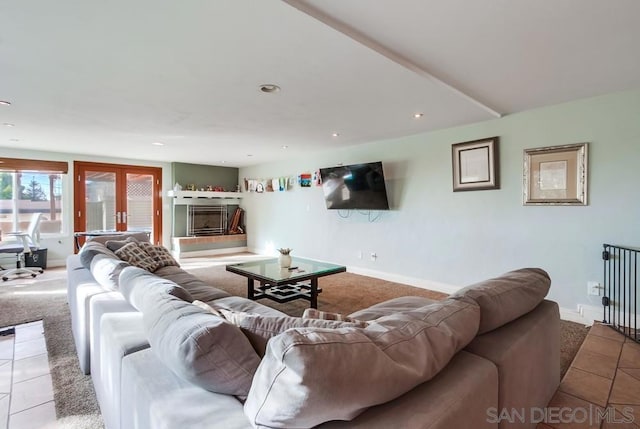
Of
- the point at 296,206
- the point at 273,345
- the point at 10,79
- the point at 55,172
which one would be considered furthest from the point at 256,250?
the point at 273,345

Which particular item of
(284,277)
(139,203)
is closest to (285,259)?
(284,277)

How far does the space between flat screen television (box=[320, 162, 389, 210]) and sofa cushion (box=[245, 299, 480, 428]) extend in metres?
3.92

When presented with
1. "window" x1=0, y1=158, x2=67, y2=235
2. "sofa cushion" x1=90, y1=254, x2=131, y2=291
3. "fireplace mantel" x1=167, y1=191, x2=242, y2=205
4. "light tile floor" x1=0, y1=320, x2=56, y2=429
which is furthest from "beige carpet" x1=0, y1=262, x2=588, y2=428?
"fireplace mantel" x1=167, y1=191, x2=242, y2=205

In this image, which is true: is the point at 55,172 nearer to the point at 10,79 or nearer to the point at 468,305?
the point at 10,79

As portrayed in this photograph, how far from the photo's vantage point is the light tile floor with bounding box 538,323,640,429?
1.74 m

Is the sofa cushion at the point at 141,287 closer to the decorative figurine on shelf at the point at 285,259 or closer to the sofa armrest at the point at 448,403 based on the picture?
the sofa armrest at the point at 448,403

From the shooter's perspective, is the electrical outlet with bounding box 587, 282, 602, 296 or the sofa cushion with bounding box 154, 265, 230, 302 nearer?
the sofa cushion with bounding box 154, 265, 230, 302

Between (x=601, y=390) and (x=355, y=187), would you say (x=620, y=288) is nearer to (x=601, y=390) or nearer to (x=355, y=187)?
(x=601, y=390)

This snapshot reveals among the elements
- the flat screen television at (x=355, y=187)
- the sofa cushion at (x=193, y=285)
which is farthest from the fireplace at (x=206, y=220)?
the sofa cushion at (x=193, y=285)

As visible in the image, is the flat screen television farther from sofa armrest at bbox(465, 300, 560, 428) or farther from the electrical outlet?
sofa armrest at bbox(465, 300, 560, 428)

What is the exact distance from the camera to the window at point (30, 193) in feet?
18.1

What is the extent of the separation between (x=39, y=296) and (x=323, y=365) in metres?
4.76

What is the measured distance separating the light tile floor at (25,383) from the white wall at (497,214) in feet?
13.2

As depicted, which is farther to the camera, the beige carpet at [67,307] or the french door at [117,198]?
the french door at [117,198]
